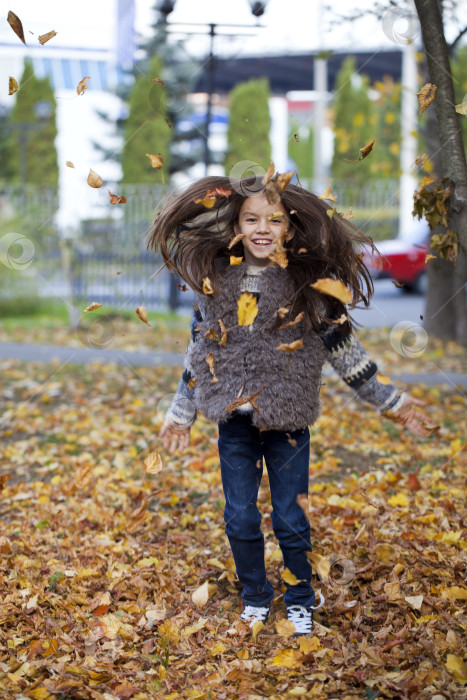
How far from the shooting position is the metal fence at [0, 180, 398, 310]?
12406 mm

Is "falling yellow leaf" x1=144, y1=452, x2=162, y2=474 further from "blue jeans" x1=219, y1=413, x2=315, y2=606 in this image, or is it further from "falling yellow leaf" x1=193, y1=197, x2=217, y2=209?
"falling yellow leaf" x1=193, y1=197, x2=217, y2=209

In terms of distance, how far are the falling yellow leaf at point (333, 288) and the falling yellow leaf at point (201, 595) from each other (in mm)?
1268

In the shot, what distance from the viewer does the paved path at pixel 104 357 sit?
280 inches

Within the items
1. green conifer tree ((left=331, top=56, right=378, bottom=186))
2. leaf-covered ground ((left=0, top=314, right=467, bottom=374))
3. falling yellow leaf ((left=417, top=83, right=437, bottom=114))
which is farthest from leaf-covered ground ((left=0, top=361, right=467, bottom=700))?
green conifer tree ((left=331, top=56, right=378, bottom=186))

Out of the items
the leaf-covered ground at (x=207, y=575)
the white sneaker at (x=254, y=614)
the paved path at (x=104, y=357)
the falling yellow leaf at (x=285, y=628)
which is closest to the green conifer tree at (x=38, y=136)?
the paved path at (x=104, y=357)

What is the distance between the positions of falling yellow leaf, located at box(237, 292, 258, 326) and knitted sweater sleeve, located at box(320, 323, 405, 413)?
27cm

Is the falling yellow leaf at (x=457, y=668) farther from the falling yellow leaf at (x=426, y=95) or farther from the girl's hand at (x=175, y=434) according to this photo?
the falling yellow leaf at (x=426, y=95)

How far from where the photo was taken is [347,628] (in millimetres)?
2678

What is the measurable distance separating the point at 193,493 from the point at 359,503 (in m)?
0.93

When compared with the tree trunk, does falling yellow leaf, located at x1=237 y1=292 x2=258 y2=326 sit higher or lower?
lower

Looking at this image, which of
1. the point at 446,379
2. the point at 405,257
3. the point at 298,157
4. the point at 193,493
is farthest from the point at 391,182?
the point at 193,493

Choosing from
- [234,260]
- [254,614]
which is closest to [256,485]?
[254,614]

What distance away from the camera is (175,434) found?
2.84 metres

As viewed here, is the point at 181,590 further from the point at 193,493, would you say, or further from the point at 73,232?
the point at 73,232
